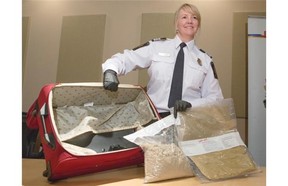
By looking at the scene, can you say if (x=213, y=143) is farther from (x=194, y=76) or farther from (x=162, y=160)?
(x=194, y=76)

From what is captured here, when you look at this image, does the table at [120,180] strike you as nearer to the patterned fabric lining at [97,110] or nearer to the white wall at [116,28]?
the patterned fabric lining at [97,110]

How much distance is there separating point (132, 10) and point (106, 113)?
6.06 ft

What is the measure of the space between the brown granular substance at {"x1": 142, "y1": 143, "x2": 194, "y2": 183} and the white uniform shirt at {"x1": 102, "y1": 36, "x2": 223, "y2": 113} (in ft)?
1.06

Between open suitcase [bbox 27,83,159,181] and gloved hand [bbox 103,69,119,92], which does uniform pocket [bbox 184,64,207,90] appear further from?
gloved hand [bbox 103,69,119,92]

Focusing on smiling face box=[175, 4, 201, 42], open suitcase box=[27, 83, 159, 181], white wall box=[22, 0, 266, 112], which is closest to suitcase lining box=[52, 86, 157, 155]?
open suitcase box=[27, 83, 159, 181]

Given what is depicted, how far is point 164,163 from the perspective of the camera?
0.87 m

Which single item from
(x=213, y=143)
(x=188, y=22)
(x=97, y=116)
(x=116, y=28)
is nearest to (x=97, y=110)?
(x=97, y=116)

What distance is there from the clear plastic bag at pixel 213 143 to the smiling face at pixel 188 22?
1.45 ft

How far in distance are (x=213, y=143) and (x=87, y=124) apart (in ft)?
1.48

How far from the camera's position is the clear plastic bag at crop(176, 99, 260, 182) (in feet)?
2.95

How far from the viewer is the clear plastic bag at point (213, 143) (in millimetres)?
900
